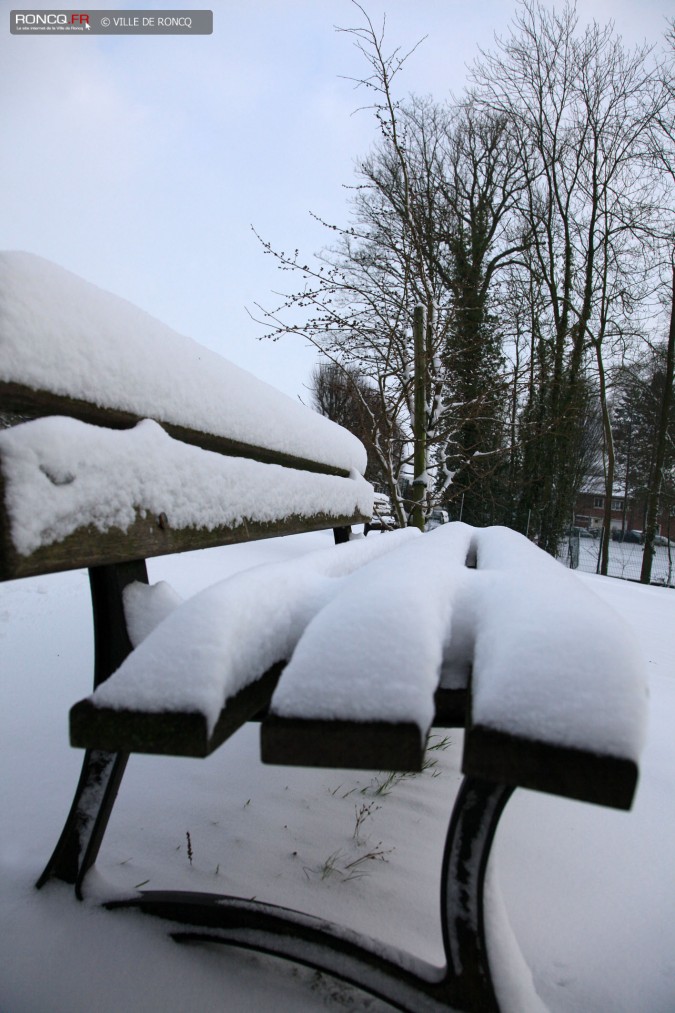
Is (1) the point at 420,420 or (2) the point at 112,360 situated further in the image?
(1) the point at 420,420

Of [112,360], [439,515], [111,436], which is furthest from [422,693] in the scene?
[439,515]

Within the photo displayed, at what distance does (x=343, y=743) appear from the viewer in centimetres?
53

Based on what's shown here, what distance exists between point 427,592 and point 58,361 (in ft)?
1.86

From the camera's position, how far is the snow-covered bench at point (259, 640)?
0.51 m

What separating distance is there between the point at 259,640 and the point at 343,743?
20 cm

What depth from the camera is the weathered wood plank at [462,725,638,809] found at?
0.47 metres

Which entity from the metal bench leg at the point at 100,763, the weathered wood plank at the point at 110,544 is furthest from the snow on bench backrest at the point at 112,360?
the metal bench leg at the point at 100,763

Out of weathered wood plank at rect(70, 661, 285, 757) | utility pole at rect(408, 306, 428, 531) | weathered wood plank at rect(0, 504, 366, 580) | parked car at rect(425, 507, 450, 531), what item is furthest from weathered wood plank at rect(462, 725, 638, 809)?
utility pole at rect(408, 306, 428, 531)

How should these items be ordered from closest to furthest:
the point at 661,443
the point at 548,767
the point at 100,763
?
1. the point at 548,767
2. the point at 100,763
3. the point at 661,443

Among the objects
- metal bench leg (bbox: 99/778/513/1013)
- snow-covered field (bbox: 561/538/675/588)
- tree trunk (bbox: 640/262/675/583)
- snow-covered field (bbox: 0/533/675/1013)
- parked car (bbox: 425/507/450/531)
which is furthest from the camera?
snow-covered field (bbox: 561/538/675/588)

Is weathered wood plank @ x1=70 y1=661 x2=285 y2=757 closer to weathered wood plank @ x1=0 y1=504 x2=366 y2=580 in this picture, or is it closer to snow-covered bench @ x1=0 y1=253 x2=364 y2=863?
snow-covered bench @ x1=0 y1=253 x2=364 y2=863

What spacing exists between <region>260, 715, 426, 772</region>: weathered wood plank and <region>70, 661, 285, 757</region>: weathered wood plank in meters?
0.07

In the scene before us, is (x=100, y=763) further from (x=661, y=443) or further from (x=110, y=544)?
(x=661, y=443)

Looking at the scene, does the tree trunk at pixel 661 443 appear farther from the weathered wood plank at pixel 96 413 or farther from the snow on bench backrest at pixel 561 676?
the snow on bench backrest at pixel 561 676
